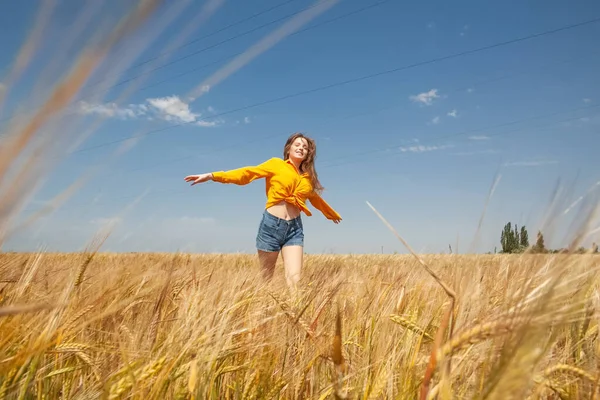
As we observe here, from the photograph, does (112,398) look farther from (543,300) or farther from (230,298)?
(230,298)

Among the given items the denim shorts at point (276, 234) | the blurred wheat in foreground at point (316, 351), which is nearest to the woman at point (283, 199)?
the denim shorts at point (276, 234)

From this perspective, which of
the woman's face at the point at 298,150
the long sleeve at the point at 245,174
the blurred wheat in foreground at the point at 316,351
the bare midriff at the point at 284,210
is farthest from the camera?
the woman's face at the point at 298,150

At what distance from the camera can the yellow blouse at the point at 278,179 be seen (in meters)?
4.32

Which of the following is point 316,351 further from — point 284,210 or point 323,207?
point 323,207

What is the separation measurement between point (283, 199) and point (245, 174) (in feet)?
1.49

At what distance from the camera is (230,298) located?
1.45 metres

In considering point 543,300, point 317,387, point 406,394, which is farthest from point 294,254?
point 543,300

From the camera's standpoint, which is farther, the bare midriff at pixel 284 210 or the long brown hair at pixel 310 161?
the long brown hair at pixel 310 161

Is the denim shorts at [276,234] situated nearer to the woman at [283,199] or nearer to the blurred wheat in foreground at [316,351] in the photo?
the woman at [283,199]

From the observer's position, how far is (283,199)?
4426mm

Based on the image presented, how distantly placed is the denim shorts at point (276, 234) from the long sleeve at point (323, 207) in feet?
1.60

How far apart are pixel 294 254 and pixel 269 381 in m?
3.14

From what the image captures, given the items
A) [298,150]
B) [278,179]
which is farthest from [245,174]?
[298,150]

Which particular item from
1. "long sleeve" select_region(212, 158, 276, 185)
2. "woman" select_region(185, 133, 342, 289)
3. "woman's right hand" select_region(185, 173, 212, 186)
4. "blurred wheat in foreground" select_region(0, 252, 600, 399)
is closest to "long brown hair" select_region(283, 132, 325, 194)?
"woman" select_region(185, 133, 342, 289)
